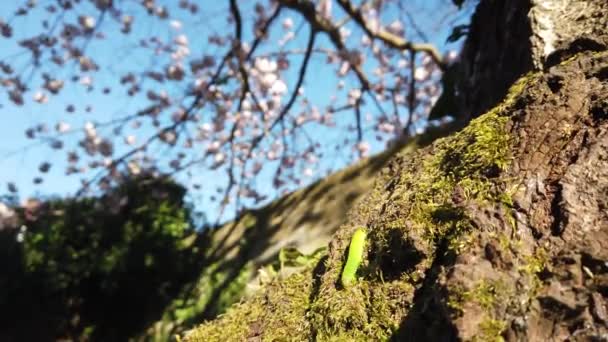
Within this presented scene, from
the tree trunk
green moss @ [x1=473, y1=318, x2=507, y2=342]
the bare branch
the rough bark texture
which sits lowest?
green moss @ [x1=473, y1=318, x2=507, y2=342]

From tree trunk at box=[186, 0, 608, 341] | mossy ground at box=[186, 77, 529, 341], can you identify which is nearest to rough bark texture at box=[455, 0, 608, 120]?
tree trunk at box=[186, 0, 608, 341]

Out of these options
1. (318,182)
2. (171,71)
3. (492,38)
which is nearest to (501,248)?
(492,38)

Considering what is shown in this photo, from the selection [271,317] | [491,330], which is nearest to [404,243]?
[491,330]

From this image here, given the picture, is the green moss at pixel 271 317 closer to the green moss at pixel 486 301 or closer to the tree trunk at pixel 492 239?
the tree trunk at pixel 492 239

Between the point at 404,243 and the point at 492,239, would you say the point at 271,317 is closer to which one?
the point at 404,243

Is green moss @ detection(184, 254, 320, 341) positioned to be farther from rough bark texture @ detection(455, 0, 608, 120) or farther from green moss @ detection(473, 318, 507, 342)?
rough bark texture @ detection(455, 0, 608, 120)

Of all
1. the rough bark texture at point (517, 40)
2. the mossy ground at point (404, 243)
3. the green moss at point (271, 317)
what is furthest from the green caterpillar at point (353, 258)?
the rough bark texture at point (517, 40)

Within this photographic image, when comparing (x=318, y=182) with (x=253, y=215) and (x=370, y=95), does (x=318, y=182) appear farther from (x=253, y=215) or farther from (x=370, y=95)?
(x=370, y=95)
